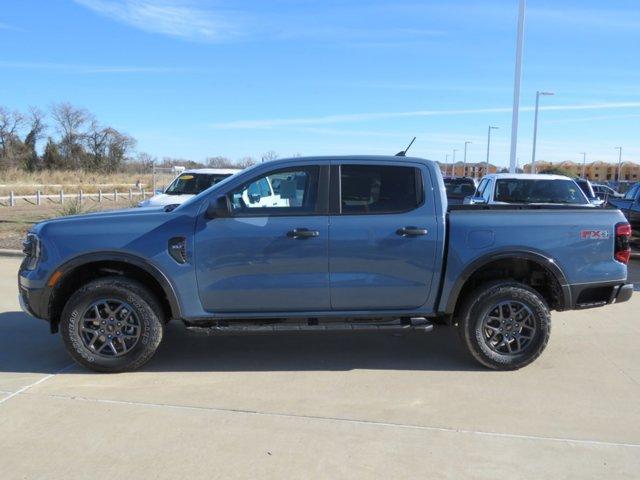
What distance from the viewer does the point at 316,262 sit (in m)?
4.94

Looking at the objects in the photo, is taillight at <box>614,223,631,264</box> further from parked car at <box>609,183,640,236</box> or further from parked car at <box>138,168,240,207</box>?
parked car at <box>138,168,240,207</box>

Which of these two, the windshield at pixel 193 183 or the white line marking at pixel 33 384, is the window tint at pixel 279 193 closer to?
the white line marking at pixel 33 384

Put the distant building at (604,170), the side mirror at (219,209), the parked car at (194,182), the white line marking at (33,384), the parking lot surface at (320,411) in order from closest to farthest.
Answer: the parking lot surface at (320,411) < the white line marking at (33,384) < the side mirror at (219,209) < the parked car at (194,182) < the distant building at (604,170)

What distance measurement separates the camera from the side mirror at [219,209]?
4.86 m

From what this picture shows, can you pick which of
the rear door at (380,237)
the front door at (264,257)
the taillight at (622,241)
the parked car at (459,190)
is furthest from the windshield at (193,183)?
the taillight at (622,241)

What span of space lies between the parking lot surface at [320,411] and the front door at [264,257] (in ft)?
2.19

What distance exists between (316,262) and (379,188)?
86cm

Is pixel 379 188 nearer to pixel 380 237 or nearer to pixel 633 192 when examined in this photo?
pixel 380 237

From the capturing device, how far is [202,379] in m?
4.95

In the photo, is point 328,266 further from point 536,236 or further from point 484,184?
point 484,184

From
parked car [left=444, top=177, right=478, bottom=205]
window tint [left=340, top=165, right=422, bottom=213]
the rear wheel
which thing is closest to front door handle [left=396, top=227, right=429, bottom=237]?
window tint [left=340, top=165, right=422, bottom=213]

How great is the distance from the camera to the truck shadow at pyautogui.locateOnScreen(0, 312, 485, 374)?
528cm

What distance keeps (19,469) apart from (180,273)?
6.29 feet

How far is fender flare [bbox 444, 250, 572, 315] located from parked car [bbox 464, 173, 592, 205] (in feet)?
18.3
